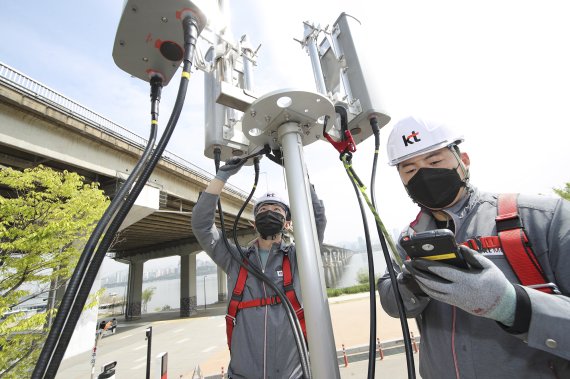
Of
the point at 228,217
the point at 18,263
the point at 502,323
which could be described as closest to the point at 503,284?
the point at 502,323

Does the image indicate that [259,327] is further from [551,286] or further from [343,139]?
[551,286]

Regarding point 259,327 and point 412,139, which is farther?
point 259,327

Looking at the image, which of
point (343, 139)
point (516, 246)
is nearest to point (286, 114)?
point (343, 139)

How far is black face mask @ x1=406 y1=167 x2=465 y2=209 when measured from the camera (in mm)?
1418

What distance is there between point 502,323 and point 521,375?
27 cm

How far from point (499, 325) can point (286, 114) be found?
121cm

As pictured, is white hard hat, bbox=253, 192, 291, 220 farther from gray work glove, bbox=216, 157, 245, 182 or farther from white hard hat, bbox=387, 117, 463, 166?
white hard hat, bbox=387, 117, 463, 166

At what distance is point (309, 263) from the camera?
3.99ft

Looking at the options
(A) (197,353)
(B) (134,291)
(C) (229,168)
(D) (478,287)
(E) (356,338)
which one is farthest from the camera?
(B) (134,291)

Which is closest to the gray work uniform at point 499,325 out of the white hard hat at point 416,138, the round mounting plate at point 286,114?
the white hard hat at point 416,138

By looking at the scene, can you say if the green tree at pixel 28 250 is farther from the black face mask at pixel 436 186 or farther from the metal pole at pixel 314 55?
the black face mask at pixel 436 186

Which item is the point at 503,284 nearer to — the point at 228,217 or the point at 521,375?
the point at 521,375

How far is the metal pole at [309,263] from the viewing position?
1110 millimetres

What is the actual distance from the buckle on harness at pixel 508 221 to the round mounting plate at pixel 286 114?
0.89 metres
